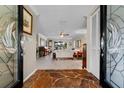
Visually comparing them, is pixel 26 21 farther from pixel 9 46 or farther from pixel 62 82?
pixel 62 82

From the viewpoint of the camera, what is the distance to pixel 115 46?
9.98ft

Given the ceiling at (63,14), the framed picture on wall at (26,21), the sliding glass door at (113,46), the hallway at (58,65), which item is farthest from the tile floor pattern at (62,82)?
the ceiling at (63,14)

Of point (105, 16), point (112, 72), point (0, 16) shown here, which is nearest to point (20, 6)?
point (0, 16)

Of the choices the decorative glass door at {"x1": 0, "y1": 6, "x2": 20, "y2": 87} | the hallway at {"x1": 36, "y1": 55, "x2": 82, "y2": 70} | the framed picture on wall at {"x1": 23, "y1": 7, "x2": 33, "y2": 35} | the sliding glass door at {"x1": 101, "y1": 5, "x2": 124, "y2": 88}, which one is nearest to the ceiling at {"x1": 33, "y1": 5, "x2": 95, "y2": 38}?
the framed picture on wall at {"x1": 23, "y1": 7, "x2": 33, "y2": 35}

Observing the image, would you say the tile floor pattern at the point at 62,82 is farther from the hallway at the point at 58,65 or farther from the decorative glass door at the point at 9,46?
the hallway at the point at 58,65

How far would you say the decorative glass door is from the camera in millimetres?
2711

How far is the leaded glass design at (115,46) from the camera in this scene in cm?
276

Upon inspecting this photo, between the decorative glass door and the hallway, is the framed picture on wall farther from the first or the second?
the hallway

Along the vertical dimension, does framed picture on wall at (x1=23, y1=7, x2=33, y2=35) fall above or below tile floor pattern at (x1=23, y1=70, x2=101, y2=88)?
above

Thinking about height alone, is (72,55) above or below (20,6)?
below

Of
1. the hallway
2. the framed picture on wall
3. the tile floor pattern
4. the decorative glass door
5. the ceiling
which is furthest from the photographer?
the hallway

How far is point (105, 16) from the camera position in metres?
3.45

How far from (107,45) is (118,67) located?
66cm
